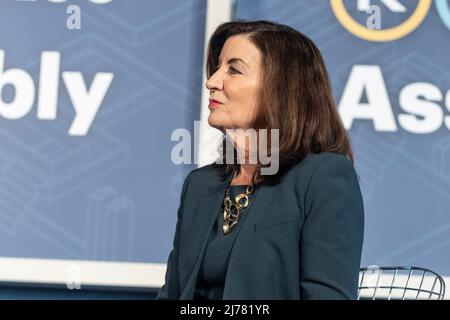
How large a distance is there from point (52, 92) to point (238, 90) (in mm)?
1292

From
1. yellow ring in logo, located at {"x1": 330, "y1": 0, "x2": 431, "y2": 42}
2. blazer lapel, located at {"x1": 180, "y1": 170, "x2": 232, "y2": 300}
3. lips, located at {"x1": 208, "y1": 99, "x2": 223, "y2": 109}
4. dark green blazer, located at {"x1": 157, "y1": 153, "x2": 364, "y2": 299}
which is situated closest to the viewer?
dark green blazer, located at {"x1": 157, "y1": 153, "x2": 364, "y2": 299}

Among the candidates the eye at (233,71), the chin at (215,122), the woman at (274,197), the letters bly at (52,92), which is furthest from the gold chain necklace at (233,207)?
the letters bly at (52,92)

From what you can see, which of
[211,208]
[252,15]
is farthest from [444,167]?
[211,208]

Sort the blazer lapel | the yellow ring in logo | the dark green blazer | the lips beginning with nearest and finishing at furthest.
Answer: the dark green blazer → the blazer lapel → the lips → the yellow ring in logo

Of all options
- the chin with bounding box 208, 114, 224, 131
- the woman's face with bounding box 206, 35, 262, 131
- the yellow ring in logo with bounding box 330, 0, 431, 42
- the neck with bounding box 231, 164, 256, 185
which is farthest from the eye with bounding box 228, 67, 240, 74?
the yellow ring in logo with bounding box 330, 0, 431, 42

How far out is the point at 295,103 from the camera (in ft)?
5.67

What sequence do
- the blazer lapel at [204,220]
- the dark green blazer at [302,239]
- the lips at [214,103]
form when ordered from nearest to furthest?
1. the dark green blazer at [302,239]
2. the blazer lapel at [204,220]
3. the lips at [214,103]

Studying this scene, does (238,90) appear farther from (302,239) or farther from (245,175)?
(302,239)

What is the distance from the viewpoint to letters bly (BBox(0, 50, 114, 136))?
2871mm

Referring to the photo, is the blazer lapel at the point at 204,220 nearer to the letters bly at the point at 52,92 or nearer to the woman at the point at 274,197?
the woman at the point at 274,197

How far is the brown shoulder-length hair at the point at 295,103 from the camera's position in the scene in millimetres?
1715

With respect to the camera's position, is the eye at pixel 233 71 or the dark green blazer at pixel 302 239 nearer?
the dark green blazer at pixel 302 239

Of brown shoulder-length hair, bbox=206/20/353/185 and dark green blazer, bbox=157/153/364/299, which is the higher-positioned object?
brown shoulder-length hair, bbox=206/20/353/185

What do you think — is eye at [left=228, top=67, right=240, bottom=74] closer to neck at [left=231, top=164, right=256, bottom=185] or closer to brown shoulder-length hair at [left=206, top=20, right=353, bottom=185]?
brown shoulder-length hair at [left=206, top=20, right=353, bottom=185]
